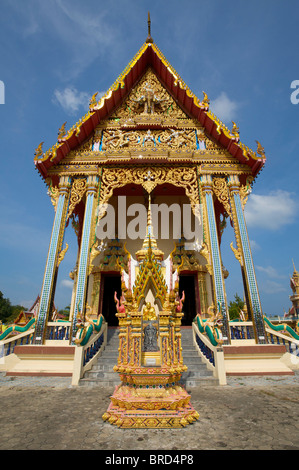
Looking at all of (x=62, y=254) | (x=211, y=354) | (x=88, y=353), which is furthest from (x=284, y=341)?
(x=62, y=254)

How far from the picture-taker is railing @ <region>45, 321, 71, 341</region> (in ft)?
24.1

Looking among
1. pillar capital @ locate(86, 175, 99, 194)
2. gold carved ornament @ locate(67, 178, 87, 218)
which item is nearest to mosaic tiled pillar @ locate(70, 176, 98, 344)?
pillar capital @ locate(86, 175, 99, 194)

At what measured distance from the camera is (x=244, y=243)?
830 centimetres

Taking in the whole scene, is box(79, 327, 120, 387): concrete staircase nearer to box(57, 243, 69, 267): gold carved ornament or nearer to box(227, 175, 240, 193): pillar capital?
box(57, 243, 69, 267): gold carved ornament

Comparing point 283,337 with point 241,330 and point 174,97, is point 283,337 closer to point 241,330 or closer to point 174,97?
point 241,330

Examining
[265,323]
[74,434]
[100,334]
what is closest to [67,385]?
[100,334]

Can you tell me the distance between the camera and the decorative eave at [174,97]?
29.8 feet

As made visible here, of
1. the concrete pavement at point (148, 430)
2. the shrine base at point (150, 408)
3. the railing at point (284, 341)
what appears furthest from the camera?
the railing at point (284, 341)

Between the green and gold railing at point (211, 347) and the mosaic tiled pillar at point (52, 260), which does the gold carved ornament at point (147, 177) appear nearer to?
the mosaic tiled pillar at point (52, 260)

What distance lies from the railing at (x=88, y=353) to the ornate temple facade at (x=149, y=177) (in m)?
0.79

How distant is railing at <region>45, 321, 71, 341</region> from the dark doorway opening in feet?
17.6

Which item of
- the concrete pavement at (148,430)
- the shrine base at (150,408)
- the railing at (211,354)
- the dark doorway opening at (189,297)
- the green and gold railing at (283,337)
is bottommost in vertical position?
the concrete pavement at (148,430)

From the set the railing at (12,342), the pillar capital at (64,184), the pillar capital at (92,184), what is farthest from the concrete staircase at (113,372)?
the pillar capital at (64,184)
